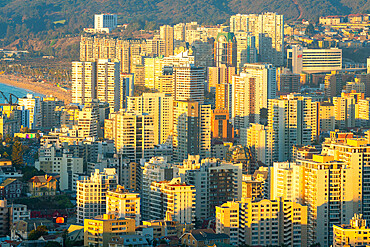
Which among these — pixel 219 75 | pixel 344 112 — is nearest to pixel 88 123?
pixel 344 112

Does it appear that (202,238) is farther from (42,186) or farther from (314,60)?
(314,60)

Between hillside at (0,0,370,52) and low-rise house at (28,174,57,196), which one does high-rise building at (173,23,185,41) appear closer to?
hillside at (0,0,370,52)

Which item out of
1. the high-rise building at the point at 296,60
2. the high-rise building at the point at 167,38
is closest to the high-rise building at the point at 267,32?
the high-rise building at the point at 296,60

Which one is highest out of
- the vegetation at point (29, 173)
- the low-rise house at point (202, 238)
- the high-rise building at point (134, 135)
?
the high-rise building at point (134, 135)

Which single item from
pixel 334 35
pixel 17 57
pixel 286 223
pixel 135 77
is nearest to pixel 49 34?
pixel 17 57

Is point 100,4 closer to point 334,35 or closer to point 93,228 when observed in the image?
point 334,35

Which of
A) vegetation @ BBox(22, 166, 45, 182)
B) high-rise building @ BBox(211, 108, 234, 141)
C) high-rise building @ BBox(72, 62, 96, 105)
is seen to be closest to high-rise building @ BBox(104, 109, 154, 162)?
vegetation @ BBox(22, 166, 45, 182)

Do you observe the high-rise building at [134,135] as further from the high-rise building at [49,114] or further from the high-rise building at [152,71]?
the high-rise building at [152,71]
